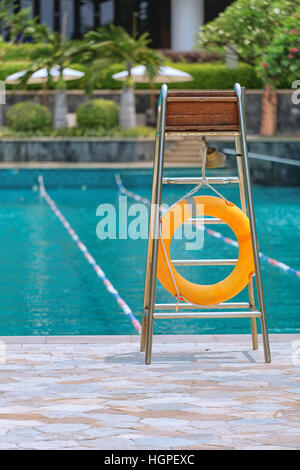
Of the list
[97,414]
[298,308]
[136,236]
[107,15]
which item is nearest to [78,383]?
[97,414]

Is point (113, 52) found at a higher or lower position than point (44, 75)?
higher

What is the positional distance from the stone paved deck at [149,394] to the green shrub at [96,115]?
26543mm

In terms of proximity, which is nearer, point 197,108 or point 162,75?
point 197,108

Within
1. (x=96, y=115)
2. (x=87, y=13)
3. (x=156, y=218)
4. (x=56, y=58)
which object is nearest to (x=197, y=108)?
(x=156, y=218)

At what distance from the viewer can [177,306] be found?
5.93 m

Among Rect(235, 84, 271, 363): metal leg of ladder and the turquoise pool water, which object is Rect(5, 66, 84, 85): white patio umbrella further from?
Rect(235, 84, 271, 363): metal leg of ladder

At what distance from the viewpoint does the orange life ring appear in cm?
571

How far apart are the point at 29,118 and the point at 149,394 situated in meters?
28.7

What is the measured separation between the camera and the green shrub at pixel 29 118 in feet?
108

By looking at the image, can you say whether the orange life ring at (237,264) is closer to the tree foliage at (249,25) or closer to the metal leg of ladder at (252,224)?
the metal leg of ladder at (252,224)

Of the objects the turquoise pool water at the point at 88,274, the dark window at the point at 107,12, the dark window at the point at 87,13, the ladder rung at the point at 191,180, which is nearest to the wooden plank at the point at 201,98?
the ladder rung at the point at 191,180

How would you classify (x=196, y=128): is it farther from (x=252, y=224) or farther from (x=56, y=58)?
(x=56, y=58)

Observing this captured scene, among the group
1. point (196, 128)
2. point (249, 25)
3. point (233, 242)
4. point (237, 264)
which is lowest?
point (233, 242)

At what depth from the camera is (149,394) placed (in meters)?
4.89
